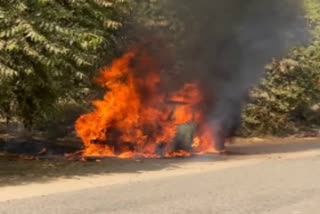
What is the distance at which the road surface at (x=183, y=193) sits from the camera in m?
8.68

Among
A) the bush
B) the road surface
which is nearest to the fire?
the road surface

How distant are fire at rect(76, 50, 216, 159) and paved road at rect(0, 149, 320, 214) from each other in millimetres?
5325

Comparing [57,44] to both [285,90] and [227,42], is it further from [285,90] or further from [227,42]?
[285,90]

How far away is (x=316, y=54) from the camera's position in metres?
28.6

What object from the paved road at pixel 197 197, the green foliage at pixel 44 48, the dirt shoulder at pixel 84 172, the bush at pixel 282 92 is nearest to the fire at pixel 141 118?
the dirt shoulder at pixel 84 172

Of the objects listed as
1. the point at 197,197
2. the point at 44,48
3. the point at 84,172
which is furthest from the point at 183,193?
the point at 84,172

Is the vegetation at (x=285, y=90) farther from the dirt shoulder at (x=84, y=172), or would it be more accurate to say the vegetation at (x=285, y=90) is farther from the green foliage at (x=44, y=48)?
the green foliage at (x=44, y=48)

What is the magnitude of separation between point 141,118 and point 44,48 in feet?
24.8

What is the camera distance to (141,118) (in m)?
18.8

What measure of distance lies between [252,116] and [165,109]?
880 centimetres

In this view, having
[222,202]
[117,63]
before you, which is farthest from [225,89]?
[222,202]

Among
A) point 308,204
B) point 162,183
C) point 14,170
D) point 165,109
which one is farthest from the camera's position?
point 165,109

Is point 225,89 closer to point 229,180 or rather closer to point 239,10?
point 239,10

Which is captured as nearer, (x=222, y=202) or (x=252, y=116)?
(x=222, y=202)
